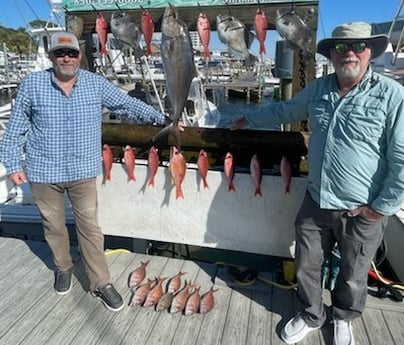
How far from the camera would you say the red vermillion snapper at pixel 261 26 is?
9.32 feet

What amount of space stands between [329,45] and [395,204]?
974 mm

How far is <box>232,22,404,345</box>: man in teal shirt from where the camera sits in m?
2.04

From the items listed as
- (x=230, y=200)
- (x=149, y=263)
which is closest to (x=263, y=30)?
(x=230, y=200)

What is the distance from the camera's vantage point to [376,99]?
6.67 feet

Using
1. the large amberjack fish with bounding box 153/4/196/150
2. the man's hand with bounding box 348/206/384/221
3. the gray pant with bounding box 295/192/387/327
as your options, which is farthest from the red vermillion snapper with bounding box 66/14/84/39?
the man's hand with bounding box 348/206/384/221

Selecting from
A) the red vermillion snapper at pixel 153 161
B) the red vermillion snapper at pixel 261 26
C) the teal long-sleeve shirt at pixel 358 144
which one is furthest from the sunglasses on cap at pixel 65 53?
the teal long-sleeve shirt at pixel 358 144

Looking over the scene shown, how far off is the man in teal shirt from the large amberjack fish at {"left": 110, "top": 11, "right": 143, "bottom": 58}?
53.4 inches

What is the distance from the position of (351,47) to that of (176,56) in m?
1.19

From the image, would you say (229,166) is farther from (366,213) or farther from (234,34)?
(366,213)

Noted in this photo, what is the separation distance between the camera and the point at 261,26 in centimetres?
285

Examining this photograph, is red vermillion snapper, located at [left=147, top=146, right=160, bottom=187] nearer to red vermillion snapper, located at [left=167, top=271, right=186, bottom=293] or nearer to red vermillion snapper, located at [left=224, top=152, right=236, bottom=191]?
red vermillion snapper, located at [left=224, top=152, right=236, bottom=191]

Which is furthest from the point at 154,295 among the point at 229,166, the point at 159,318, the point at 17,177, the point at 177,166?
the point at 17,177

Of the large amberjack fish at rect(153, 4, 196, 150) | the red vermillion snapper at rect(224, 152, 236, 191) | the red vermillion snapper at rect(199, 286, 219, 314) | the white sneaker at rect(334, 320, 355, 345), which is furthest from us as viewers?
the red vermillion snapper at rect(224, 152, 236, 191)

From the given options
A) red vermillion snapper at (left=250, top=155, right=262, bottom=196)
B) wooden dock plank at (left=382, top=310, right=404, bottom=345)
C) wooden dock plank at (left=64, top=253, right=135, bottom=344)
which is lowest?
wooden dock plank at (left=64, top=253, right=135, bottom=344)
